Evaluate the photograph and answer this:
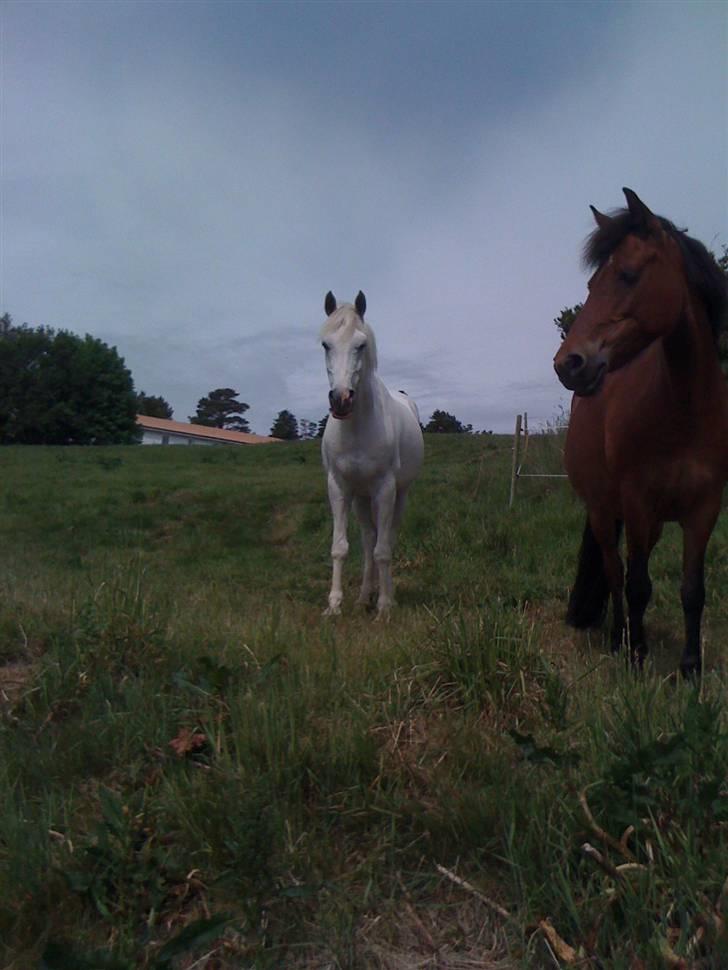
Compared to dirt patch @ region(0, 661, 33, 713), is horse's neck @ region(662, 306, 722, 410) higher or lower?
higher

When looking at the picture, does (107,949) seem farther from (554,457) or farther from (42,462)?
(42,462)

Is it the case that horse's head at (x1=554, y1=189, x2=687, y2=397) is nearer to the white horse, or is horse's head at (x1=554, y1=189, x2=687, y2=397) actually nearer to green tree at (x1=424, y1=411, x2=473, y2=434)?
the white horse

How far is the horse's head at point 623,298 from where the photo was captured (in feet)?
11.1

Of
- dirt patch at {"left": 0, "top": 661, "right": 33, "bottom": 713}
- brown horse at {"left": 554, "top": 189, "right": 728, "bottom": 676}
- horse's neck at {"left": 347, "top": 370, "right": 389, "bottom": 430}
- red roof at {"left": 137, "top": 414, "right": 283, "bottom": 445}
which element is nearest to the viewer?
dirt patch at {"left": 0, "top": 661, "right": 33, "bottom": 713}

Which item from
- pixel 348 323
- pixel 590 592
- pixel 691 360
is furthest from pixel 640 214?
pixel 590 592

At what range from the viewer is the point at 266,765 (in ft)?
8.29

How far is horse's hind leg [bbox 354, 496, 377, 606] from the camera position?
253 inches

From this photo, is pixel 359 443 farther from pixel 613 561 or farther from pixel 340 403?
pixel 613 561

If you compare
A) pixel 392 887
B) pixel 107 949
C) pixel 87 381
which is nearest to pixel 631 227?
pixel 392 887

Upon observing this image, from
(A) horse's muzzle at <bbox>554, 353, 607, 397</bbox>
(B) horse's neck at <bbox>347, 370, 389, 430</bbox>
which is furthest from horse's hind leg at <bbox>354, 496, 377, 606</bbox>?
(A) horse's muzzle at <bbox>554, 353, 607, 397</bbox>

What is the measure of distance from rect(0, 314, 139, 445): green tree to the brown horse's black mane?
51406 millimetres

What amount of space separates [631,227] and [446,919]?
10.3 feet

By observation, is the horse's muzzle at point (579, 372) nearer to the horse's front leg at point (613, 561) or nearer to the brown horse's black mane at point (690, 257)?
the brown horse's black mane at point (690, 257)

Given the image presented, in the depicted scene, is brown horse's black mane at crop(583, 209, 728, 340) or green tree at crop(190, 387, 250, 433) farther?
green tree at crop(190, 387, 250, 433)
